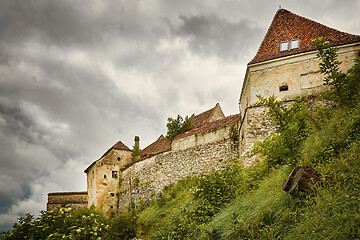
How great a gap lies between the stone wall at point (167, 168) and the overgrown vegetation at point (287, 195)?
5409mm

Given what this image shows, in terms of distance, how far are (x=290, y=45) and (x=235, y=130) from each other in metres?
5.44

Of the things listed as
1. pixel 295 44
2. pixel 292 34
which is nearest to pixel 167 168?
pixel 295 44

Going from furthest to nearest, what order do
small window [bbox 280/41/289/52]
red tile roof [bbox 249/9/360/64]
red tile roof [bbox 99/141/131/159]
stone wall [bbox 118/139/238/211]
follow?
red tile roof [bbox 99/141/131/159]
stone wall [bbox 118/139/238/211]
small window [bbox 280/41/289/52]
red tile roof [bbox 249/9/360/64]

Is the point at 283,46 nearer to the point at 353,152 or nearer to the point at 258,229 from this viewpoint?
the point at 353,152

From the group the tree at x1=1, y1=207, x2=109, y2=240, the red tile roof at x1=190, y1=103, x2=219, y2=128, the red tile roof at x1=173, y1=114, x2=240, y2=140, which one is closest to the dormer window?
the red tile roof at x1=173, y1=114, x2=240, y2=140

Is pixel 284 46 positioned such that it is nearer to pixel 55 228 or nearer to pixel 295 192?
pixel 295 192

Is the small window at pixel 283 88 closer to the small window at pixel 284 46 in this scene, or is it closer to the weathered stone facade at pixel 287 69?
the weathered stone facade at pixel 287 69

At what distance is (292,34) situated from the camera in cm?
1374

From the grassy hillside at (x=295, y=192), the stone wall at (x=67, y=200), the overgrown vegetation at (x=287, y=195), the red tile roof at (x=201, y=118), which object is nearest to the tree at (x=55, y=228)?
the overgrown vegetation at (x=287, y=195)

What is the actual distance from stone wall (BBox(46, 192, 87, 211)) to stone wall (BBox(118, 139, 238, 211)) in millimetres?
6812

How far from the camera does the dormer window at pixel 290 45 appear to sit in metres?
13.2

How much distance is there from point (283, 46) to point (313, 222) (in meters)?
10.7

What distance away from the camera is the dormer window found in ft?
43.2

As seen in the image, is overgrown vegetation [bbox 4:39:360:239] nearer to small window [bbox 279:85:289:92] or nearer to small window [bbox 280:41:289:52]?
small window [bbox 279:85:289:92]
